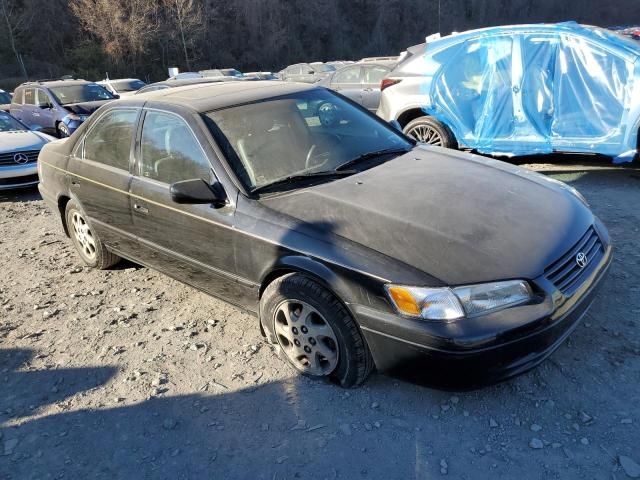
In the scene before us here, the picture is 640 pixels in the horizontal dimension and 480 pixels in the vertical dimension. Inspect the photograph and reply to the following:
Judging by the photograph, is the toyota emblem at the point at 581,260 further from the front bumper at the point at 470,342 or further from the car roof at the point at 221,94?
the car roof at the point at 221,94

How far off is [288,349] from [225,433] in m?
0.61

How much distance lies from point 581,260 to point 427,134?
177 inches

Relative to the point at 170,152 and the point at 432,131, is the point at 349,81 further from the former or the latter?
the point at 170,152

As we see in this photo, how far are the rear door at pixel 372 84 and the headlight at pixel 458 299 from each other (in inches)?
367

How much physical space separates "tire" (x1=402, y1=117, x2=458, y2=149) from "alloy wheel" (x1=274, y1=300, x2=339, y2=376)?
4553 mm

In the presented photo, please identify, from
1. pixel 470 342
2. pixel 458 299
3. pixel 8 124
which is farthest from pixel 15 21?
pixel 470 342

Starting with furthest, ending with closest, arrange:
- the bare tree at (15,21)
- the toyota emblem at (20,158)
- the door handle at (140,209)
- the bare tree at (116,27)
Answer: the bare tree at (116,27) < the bare tree at (15,21) < the toyota emblem at (20,158) < the door handle at (140,209)

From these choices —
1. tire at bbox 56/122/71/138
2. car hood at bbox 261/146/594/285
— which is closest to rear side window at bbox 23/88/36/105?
tire at bbox 56/122/71/138

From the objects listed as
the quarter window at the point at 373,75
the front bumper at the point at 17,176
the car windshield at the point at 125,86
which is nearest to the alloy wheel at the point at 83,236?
the front bumper at the point at 17,176

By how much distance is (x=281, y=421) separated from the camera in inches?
102

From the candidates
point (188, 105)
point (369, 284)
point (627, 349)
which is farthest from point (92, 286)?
point (627, 349)

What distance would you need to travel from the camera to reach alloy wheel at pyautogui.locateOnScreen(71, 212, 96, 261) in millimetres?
4461

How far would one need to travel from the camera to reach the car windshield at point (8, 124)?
877 centimetres

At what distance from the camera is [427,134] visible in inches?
269
